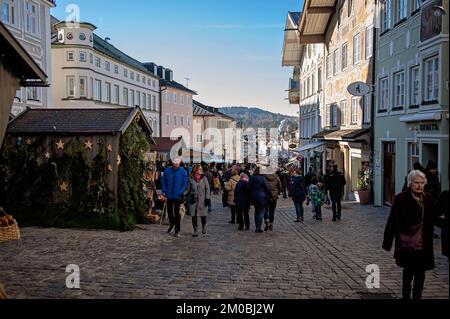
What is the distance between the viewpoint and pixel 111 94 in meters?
43.2

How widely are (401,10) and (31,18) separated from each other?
17917 mm

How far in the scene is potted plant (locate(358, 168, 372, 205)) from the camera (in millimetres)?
19453

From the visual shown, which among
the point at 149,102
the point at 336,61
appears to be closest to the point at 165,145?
the point at 336,61

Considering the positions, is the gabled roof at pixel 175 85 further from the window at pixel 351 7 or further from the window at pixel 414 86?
the window at pixel 414 86

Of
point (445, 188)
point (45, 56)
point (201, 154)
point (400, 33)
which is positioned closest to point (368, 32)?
point (400, 33)

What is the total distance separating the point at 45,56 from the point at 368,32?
54.4ft

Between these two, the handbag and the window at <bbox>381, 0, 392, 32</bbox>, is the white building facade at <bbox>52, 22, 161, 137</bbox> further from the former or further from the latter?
the handbag

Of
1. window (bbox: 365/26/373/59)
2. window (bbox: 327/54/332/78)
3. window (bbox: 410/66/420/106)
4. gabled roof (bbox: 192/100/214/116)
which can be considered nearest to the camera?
window (bbox: 410/66/420/106)

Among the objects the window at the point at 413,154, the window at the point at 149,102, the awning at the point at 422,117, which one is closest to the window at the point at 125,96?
the window at the point at 149,102

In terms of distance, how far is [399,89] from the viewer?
651 inches

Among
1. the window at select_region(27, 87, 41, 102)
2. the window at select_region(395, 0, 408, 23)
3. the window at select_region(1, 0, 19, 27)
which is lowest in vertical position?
the window at select_region(27, 87, 41, 102)

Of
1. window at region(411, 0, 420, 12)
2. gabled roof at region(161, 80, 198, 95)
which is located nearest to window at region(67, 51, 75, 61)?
gabled roof at region(161, 80, 198, 95)

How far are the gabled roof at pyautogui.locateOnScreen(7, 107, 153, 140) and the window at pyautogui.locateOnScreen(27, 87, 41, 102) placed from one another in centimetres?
1372

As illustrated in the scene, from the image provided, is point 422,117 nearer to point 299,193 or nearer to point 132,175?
point 299,193
